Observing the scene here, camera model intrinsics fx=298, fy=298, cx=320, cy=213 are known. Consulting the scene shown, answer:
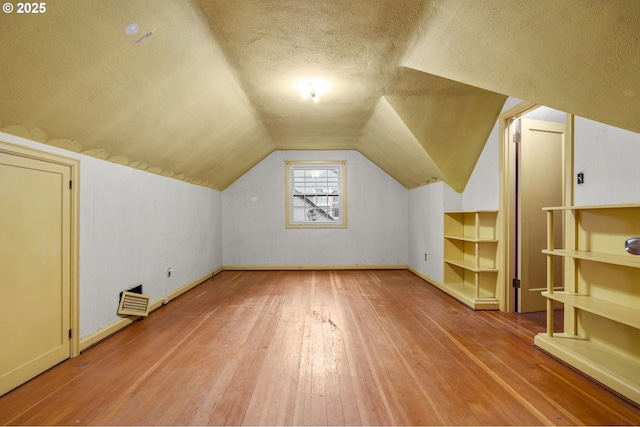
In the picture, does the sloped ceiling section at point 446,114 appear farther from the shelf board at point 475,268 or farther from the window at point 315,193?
the window at point 315,193

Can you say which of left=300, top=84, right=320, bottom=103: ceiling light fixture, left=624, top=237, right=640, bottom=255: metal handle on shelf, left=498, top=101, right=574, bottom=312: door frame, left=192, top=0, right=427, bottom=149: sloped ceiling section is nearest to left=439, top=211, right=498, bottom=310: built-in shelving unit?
left=498, top=101, right=574, bottom=312: door frame

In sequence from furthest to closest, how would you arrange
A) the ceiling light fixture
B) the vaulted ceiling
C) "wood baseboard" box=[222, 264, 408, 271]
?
"wood baseboard" box=[222, 264, 408, 271], the ceiling light fixture, the vaulted ceiling

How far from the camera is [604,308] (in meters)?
2.05

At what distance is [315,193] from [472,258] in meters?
3.25

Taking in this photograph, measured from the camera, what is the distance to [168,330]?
2969 mm

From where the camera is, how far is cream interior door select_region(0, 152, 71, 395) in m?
1.91

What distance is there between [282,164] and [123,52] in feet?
14.4

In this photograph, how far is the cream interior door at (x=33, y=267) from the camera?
1.91 metres

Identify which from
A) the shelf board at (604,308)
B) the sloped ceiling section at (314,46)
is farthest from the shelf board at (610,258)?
the sloped ceiling section at (314,46)

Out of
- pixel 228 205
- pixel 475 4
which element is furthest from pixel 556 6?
pixel 228 205

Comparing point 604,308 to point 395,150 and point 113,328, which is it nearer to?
point 395,150

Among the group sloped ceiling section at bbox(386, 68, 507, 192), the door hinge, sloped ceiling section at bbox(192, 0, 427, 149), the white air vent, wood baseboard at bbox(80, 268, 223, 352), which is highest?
sloped ceiling section at bbox(192, 0, 427, 149)

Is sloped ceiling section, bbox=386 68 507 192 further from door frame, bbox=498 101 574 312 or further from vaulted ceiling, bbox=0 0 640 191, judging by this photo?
door frame, bbox=498 101 574 312

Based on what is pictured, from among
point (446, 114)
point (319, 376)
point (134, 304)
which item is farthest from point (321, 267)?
point (319, 376)
